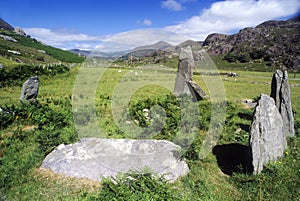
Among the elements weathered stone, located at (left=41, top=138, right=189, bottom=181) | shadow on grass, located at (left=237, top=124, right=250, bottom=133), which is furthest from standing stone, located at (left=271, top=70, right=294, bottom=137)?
weathered stone, located at (left=41, top=138, right=189, bottom=181)

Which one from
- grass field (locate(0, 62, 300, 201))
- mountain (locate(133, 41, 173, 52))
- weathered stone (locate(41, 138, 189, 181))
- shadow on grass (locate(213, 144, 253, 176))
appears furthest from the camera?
mountain (locate(133, 41, 173, 52))

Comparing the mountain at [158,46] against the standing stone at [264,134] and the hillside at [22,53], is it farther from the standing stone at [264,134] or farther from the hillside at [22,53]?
the hillside at [22,53]

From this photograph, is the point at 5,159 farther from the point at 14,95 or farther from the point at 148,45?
the point at 14,95

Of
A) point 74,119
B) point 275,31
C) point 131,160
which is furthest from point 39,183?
point 275,31

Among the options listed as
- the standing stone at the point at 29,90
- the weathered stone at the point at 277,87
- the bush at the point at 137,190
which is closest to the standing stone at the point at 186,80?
the weathered stone at the point at 277,87

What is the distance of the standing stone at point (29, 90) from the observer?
43.3 feet

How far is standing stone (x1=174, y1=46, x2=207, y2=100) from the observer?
54.6 ft

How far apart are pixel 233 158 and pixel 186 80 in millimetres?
9825

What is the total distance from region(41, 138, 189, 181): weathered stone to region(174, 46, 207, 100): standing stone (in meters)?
9.62

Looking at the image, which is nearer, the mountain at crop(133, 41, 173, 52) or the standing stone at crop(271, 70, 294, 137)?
the standing stone at crop(271, 70, 294, 137)

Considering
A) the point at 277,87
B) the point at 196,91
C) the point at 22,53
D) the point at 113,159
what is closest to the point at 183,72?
the point at 196,91

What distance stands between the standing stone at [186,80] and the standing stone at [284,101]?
264 inches

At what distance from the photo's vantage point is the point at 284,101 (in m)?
9.76

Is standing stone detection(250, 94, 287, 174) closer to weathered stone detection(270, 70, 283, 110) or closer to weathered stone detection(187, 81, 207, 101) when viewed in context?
weathered stone detection(270, 70, 283, 110)
